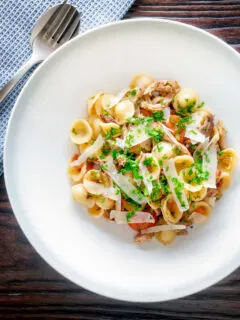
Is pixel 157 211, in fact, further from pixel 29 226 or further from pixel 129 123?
Result: pixel 29 226

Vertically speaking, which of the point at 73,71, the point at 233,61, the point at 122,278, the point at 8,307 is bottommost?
the point at 8,307

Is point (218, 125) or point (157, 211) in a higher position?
point (218, 125)

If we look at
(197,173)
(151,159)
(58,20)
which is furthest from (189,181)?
(58,20)

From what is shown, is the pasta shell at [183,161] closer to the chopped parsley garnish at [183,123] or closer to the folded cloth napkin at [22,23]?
the chopped parsley garnish at [183,123]

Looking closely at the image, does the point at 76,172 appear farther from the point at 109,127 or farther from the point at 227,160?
the point at 227,160

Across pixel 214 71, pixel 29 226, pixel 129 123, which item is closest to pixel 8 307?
pixel 29 226

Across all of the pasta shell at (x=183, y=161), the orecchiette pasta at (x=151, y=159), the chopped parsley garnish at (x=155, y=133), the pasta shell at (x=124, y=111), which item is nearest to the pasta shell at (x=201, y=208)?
the orecchiette pasta at (x=151, y=159)

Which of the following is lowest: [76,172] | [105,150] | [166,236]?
[166,236]
